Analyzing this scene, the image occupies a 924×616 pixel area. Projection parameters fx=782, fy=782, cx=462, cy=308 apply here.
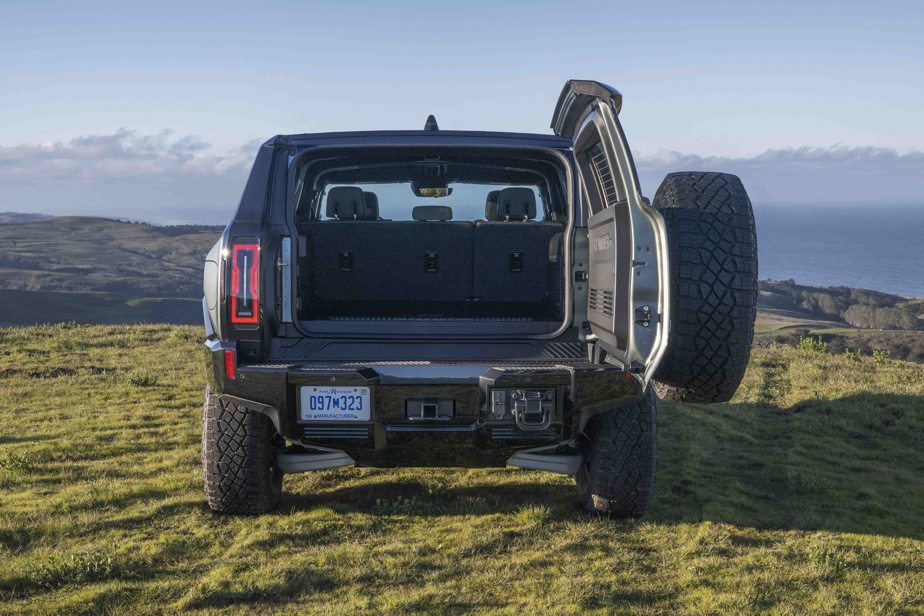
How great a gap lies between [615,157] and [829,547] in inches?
88.9

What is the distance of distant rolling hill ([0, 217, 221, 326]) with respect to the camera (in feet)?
217

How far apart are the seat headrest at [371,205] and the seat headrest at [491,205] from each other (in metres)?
0.77

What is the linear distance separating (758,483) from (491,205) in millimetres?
2620

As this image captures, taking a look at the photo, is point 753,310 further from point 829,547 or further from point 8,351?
point 8,351

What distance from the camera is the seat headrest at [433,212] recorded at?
5.07 m

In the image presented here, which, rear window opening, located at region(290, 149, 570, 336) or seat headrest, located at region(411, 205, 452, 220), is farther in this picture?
seat headrest, located at region(411, 205, 452, 220)

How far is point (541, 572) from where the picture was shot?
3.56m

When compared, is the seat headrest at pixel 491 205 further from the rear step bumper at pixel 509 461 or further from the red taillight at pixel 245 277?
the red taillight at pixel 245 277

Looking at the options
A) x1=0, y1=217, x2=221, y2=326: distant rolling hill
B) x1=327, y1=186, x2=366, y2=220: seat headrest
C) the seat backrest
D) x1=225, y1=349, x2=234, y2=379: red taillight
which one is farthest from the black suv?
x1=0, y1=217, x2=221, y2=326: distant rolling hill

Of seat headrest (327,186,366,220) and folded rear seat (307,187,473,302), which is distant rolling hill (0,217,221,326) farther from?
folded rear seat (307,187,473,302)

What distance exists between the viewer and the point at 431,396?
142 inches

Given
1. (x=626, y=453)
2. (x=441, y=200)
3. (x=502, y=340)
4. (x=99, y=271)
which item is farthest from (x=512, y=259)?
(x=99, y=271)

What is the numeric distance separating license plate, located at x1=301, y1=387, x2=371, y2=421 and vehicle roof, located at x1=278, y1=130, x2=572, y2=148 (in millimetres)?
1328

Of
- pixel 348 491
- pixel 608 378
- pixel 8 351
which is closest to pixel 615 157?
pixel 608 378
